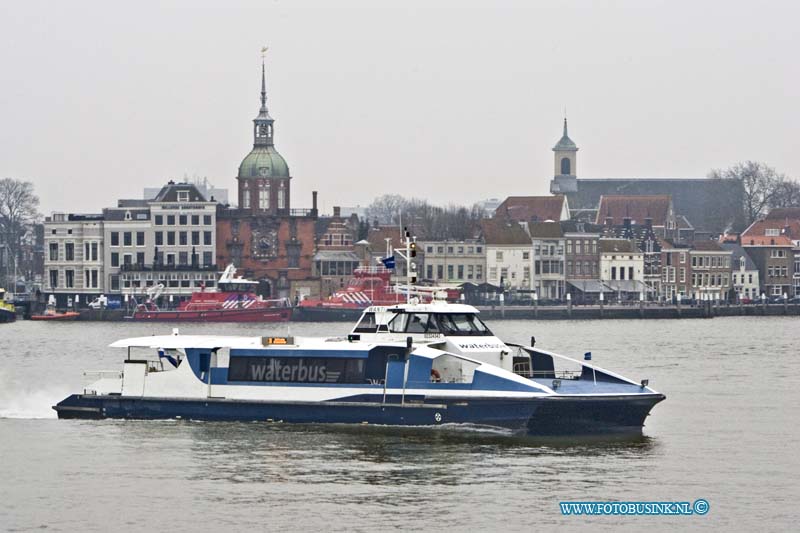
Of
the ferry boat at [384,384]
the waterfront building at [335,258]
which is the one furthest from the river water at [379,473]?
the waterfront building at [335,258]

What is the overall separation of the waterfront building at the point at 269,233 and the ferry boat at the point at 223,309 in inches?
365

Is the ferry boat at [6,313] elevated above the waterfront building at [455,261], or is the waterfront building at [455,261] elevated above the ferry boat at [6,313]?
the waterfront building at [455,261]

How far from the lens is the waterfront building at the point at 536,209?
172 m

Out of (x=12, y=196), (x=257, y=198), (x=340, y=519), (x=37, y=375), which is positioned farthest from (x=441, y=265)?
(x=340, y=519)

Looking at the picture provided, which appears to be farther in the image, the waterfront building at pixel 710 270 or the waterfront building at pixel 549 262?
the waterfront building at pixel 710 270

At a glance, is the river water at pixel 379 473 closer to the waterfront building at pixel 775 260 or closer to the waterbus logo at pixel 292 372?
the waterbus logo at pixel 292 372

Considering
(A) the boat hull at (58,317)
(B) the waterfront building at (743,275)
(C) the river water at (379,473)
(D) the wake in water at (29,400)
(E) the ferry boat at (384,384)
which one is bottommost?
(C) the river water at (379,473)

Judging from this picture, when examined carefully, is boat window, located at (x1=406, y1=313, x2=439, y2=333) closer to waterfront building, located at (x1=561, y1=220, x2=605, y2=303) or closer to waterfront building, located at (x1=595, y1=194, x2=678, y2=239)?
waterfront building, located at (x1=561, y1=220, x2=605, y2=303)

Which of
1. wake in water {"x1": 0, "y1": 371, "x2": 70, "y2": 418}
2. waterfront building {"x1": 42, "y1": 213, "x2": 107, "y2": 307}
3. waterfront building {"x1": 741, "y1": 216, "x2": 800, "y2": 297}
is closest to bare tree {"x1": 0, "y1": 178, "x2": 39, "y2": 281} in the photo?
→ waterfront building {"x1": 42, "y1": 213, "x2": 107, "y2": 307}

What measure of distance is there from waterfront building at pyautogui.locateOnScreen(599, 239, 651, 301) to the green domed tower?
98.1ft

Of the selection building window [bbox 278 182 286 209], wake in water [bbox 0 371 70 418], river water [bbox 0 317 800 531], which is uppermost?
building window [bbox 278 182 286 209]

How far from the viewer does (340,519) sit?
33125 millimetres

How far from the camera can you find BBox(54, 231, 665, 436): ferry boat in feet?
137

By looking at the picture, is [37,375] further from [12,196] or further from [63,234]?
[12,196]
